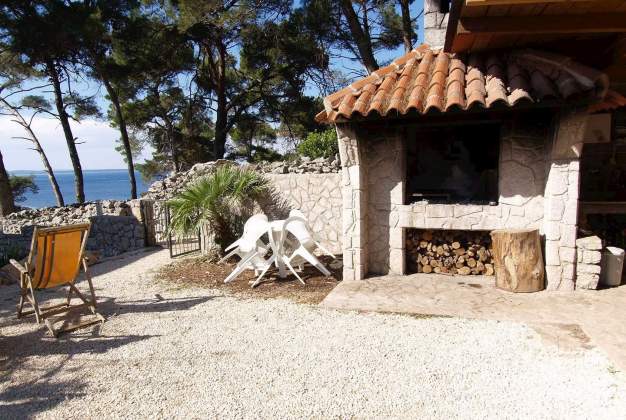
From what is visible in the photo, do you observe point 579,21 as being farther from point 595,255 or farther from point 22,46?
point 22,46

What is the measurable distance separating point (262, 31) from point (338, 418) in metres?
15.4

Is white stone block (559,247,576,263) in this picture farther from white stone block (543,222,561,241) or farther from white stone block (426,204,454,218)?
white stone block (426,204,454,218)

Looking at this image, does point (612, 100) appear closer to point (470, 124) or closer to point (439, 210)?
point (470, 124)

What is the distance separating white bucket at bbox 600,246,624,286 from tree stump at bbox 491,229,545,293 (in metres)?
0.88

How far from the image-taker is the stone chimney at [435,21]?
6777 mm

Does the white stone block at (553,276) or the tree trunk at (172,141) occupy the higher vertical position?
the tree trunk at (172,141)

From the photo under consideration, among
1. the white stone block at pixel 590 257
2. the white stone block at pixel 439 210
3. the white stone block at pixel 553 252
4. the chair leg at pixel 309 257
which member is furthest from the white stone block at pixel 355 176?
the white stone block at pixel 590 257

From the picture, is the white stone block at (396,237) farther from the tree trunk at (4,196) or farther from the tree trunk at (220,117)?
the tree trunk at (4,196)

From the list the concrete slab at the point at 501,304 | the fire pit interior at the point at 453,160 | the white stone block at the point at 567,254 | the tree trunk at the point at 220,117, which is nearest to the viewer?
the concrete slab at the point at 501,304

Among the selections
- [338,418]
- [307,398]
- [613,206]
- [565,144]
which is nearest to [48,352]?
[307,398]

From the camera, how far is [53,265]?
5.07 metres

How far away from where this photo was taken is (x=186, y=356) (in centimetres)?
404

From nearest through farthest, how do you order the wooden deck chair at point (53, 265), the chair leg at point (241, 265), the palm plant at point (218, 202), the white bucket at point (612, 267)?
the wooden deck chair at point (53, 265)
the white bucket at point (612, 267)
the chair leg at point (241, 265)
the palm plant at point (218, 202)

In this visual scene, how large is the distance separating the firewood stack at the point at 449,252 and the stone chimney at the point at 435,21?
3.13 metres
